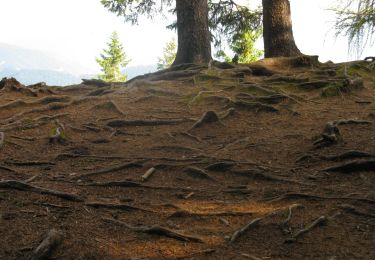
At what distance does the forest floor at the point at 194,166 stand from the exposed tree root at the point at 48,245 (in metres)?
0.02

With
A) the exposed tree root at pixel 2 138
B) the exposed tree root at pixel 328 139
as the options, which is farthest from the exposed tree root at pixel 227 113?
the exposed tree root at pixel 2 138

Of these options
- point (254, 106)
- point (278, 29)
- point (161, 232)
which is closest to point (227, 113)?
point (254, 106)

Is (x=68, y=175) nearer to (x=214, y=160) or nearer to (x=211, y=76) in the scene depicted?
(x=214, y=160)

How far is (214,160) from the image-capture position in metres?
6.32

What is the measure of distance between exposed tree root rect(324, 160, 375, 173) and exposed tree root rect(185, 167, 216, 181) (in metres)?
1.62

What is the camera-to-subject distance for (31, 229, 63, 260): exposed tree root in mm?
3648

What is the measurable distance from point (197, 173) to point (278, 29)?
687 centimetres

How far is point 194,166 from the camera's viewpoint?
6.12m

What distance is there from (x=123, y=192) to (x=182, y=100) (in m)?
4.20

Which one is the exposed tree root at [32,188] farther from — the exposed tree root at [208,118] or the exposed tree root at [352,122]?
the exposed tree root at [352,122]

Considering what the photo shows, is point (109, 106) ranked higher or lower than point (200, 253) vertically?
higher

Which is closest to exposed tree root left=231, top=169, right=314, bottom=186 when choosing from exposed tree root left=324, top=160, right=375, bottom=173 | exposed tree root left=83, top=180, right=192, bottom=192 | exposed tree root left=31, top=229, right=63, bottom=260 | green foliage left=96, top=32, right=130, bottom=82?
exposed tree root left=324, top=160, right=375, bottom=173

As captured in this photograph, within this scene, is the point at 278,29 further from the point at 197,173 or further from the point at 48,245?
the point at 48,245

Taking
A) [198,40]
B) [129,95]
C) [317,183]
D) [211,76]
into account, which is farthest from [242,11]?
[317,183]
